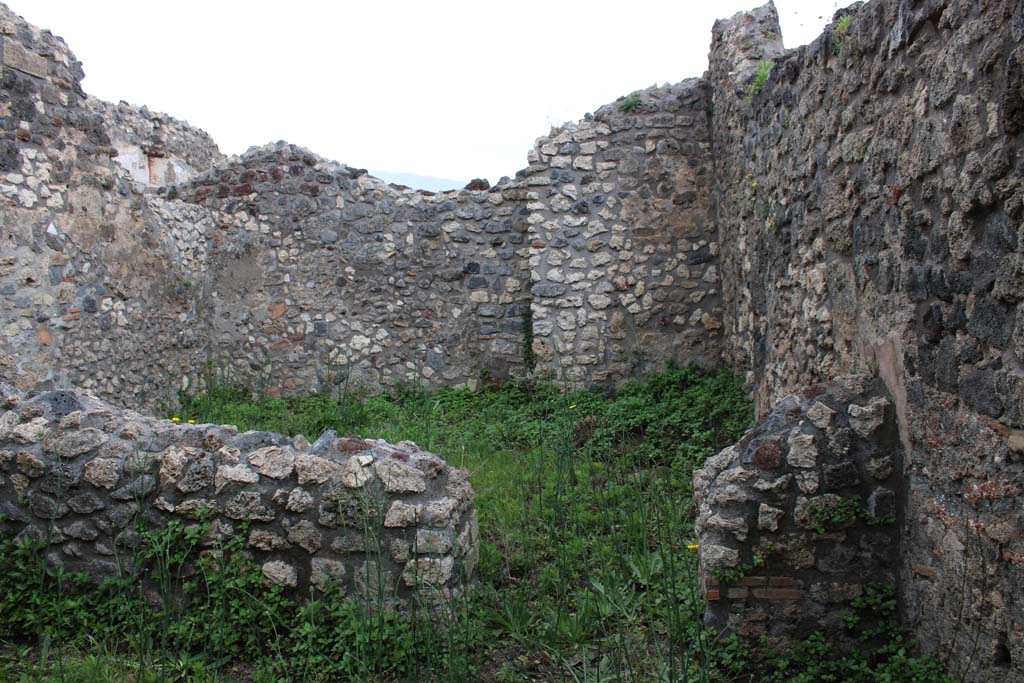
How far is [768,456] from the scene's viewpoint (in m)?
3.22

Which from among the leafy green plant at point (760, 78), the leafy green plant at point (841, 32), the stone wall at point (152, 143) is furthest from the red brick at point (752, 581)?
the stone wall at point (152, 143)

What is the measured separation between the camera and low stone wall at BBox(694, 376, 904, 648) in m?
3.10

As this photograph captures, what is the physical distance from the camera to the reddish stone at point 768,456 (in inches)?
126

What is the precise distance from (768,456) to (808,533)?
1.06 ft

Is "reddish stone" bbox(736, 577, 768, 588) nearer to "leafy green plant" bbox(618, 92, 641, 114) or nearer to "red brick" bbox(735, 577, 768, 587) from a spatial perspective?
"red brick" bbox(735, 577, 768, 587)

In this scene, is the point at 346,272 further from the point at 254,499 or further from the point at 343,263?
the point at 254,499

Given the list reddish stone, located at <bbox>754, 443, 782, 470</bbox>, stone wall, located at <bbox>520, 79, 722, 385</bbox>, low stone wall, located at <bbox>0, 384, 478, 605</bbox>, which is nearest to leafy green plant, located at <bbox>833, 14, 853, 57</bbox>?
reddish stone, located at <bbox>754, 443, 782, 470</bbox>

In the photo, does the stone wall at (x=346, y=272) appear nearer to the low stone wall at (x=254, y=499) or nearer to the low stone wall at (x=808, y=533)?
the low stone wall at (x=254, y=499)

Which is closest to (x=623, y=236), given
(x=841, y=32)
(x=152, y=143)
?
(x=841, y=32)

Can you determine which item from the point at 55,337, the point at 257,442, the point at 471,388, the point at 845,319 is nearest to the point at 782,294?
the point at 845,319

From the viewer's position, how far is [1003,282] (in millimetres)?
2262

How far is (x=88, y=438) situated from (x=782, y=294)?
3.86m

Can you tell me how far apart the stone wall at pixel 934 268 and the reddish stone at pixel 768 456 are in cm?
46

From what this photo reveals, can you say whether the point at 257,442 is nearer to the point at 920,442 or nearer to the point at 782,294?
the point at 920,442
